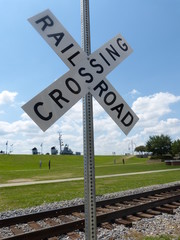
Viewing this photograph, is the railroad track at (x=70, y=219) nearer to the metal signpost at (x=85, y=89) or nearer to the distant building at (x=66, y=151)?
the metal signpost at (x=85, y=89)

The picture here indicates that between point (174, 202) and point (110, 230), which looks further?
point (174, 202)

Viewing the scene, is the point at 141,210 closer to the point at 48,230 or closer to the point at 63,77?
the point at 48,230

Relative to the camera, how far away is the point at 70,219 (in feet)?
22.0

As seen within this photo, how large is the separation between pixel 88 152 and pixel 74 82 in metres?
0.66

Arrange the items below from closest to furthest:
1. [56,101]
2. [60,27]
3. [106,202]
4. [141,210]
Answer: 1. [56,101]
2. [60,27]
3. [141,210]
4. [106,202]

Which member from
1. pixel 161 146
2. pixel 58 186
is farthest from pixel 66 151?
pixel 58 186

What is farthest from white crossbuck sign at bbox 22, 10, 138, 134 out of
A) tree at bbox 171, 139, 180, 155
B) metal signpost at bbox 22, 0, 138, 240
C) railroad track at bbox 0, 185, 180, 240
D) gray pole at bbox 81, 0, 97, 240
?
tree at bbox 171, 139, 180, 155

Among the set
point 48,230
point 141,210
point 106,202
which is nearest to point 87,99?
point 48,230

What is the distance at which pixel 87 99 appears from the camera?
7.72 ft

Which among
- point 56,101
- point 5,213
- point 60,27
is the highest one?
point 60,27

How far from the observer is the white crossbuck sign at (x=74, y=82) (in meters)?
2.09

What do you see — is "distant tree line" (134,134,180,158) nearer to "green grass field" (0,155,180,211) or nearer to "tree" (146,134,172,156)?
"tree" (146,134,172,156)

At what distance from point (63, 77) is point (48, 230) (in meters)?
4.08

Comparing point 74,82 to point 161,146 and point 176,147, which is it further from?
point 161,146
